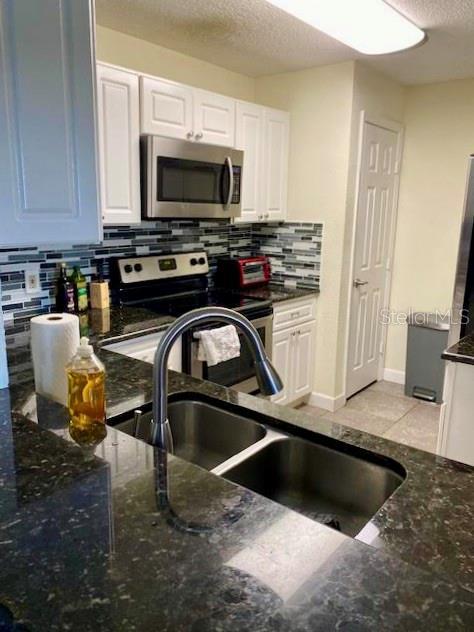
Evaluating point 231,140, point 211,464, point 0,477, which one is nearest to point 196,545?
point 0,477

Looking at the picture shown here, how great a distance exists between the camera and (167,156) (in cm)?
263

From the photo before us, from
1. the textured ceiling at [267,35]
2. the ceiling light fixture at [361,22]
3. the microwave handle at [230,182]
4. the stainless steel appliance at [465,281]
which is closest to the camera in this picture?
the ceiling light fixture at [361,22]

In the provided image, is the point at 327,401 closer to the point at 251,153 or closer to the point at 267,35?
the point at 251,153

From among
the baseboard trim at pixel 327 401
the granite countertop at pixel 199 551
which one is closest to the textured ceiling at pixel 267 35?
the granite countertop at pixel 199 551

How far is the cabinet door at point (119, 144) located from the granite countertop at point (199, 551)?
168 centimetres

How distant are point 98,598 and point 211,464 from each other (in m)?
0.82

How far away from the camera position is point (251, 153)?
10.7 ft

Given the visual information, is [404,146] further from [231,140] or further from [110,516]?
[110,516]

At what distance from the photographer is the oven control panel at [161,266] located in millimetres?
2880

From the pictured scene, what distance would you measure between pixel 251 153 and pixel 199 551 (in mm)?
2942

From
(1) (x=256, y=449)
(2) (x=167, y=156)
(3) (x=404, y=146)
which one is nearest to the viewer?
(1) (x=256, y=449)

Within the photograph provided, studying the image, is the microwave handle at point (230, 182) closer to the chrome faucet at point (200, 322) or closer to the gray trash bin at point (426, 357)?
the gray trash bin at point (426, 357)

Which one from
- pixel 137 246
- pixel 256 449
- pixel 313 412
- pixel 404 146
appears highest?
pixel 404 146

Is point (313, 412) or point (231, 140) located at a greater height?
point (231, 140)
